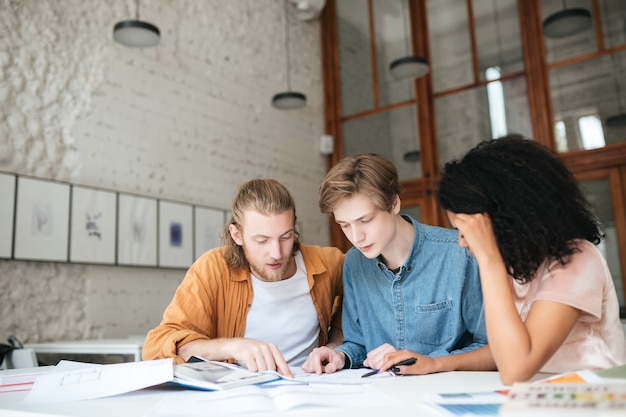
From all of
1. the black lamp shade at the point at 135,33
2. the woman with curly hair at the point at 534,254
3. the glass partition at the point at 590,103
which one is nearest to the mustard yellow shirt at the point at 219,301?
the woman with curly hair at the point at 534,254

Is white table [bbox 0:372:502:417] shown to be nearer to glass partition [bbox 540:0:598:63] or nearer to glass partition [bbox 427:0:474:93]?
glass partition [bbox 540:0:598:63]

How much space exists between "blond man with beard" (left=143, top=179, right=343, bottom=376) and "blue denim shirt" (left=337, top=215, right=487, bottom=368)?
205mm

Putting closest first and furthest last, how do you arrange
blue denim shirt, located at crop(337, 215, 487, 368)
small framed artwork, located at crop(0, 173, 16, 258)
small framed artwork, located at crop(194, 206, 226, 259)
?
blue denim shirt, located at crop(337, 215, 487, 368) → small framed artwork, located at crop(0, 173, 16, 258) → small framed artwork, located at crop(194, 206, 226, 259)

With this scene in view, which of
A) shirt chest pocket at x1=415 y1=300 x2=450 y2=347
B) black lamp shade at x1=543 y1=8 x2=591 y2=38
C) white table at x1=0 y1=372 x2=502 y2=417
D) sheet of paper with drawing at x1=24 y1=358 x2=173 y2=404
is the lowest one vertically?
white table at x1=0 y1=372 x2=502 y2=417

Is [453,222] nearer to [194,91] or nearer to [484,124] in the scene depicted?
[194,91]

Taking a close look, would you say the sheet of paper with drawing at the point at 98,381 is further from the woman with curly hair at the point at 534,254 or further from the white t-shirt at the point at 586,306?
the white t-shirt at the point at 586,306

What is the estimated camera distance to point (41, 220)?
386 centimetres

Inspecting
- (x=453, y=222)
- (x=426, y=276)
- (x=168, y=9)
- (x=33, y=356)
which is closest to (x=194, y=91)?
(x=168, y=9)

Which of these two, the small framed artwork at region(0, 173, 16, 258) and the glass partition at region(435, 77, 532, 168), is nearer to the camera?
the small framed artwork at region(0, 173, 16, 258)

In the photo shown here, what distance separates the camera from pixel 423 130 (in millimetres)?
6332

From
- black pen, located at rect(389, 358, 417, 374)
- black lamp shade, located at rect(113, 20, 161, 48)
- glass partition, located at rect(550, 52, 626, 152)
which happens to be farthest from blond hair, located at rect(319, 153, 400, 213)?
glass partition, located at rect(550, 52, 626, 152)

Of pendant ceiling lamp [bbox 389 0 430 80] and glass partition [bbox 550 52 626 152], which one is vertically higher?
pendant ceiling lamp [bbox 389 0 430 80]

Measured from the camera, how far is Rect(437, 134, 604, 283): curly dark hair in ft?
4.30

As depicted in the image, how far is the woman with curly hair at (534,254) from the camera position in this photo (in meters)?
1.28
